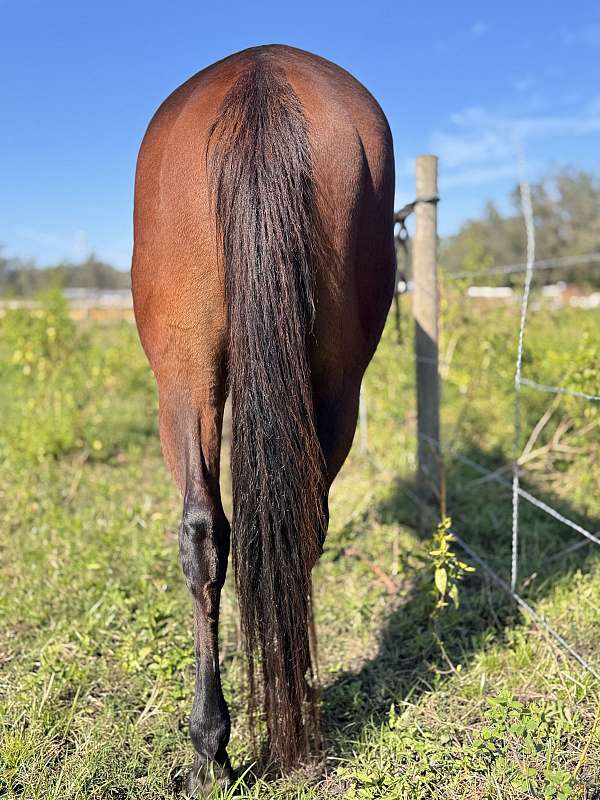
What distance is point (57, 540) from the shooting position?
12.2 ft

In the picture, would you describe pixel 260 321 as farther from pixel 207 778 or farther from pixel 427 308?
pixel 427 308

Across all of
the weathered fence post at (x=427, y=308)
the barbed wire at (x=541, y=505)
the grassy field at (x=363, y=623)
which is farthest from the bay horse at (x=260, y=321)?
the weathered fence post at (x=427, y=308)

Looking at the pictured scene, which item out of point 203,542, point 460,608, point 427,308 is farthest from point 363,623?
point 427,308

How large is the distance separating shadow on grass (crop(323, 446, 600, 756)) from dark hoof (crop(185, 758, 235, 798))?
1.16ft

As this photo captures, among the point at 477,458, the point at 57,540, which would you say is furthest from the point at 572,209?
the point at 57,540

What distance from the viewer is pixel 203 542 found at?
72.6 inches

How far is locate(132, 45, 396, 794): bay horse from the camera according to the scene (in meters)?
1.71

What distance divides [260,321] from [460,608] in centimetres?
187

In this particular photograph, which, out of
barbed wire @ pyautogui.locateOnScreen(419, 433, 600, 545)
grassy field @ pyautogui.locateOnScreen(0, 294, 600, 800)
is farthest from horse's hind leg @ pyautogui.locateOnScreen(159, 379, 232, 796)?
barbed wire @ pyautogui.locateOnScreen(419, 433, 600, 545)

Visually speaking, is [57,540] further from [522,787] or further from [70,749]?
[522,787]

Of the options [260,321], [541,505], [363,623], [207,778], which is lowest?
[363,623]

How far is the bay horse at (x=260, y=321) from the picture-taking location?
1713 mm

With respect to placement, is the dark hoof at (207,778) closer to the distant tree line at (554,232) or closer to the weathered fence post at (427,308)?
the weathered fence post at (427,308)

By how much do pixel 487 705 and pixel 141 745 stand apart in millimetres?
1158
